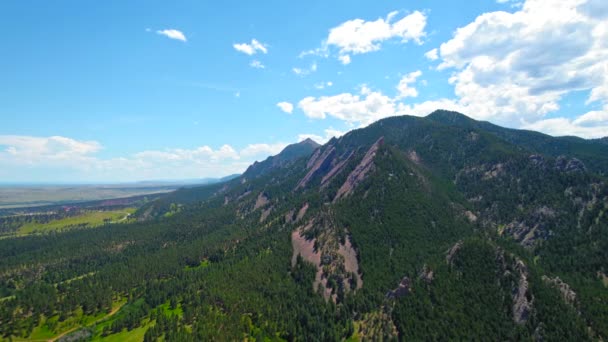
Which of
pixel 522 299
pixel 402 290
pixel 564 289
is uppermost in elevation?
pixel 564 289

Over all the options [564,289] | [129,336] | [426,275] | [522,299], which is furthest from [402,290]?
[129,336]

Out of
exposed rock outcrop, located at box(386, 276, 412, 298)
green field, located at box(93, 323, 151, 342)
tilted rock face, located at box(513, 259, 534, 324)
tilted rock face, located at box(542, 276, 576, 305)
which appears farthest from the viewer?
exposed rock outcrop, located at box(386, 276, 412, 298)

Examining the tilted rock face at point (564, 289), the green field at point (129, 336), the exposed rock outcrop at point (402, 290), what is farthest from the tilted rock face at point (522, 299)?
the green field at point (129, 336)

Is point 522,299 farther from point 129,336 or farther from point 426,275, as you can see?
point 129,336

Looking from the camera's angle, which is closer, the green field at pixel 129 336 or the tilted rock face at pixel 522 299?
the tilted rock face at pixel 522 299

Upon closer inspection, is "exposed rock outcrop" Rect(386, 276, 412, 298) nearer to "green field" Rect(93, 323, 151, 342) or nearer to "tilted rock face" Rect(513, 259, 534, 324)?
"tilted rock face" Rect(513, 259, 534, 324)

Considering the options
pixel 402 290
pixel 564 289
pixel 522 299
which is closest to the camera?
pixel 522 299

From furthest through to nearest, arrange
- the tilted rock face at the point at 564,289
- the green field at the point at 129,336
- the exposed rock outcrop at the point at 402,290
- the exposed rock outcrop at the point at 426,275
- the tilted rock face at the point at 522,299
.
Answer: the exposed rock outcrop at the point at 426,275 → the exposed rock outcrop at the point at 402,290 → the green field at the point at 129,336 → the tilted rock face at the point at 564,289 → the tilted rock face at the point at 522,299

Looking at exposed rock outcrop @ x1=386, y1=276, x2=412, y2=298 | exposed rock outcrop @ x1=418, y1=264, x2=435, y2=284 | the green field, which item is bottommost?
the green field

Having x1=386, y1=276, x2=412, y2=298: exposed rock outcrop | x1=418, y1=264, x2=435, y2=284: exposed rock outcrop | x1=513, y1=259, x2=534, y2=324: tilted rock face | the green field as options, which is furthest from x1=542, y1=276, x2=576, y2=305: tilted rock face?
the green field

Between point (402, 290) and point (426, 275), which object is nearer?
point (402, 290)

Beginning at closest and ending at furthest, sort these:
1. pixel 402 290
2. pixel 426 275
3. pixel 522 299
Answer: pixel 522 299 → pixel 402 290 → pixel 426 275

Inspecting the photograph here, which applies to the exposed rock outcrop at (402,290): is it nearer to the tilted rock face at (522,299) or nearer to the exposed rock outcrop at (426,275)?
the exposed rock outcrop at (426,275)
